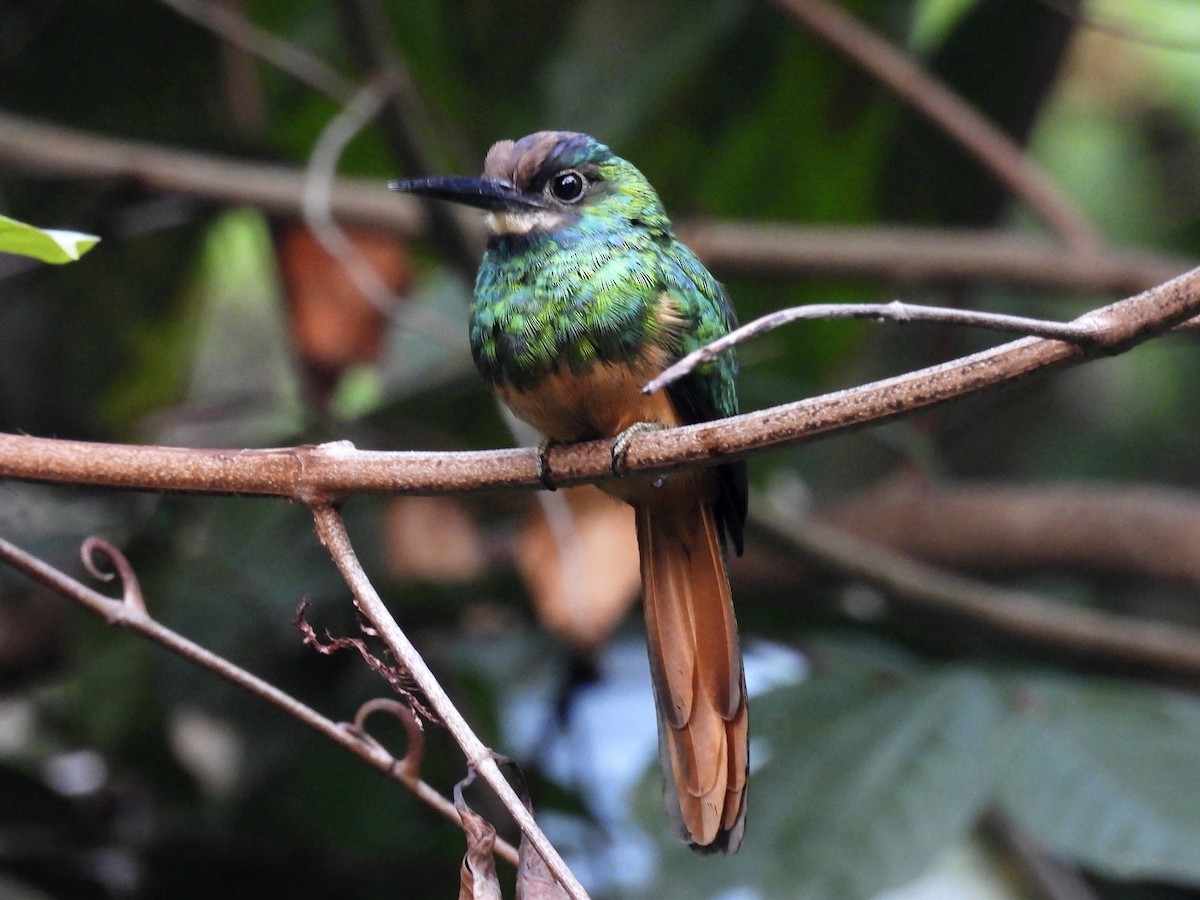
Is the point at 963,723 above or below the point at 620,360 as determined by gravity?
below

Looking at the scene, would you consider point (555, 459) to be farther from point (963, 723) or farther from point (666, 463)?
point (963, 723)

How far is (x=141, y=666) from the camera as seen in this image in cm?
236

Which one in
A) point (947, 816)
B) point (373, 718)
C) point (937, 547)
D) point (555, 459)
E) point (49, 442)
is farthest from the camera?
point (937, 547)

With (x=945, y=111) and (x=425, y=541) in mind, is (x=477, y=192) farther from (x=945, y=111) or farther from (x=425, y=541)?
(x=945, y=111)

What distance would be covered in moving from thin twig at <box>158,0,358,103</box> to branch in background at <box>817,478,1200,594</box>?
4.46 ft

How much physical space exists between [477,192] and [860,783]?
108cm

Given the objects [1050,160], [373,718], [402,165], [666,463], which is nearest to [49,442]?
[666,463]

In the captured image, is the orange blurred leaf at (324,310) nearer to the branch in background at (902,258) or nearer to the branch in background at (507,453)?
the branch in background at (902,258)

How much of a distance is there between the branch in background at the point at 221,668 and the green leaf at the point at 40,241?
23cm

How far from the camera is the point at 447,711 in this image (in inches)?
37.9

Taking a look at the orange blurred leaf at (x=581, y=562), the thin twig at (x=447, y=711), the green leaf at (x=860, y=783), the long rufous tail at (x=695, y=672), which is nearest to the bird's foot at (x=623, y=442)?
the long rufous tail at (x=695, y=672)

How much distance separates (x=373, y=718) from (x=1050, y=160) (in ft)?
7.68

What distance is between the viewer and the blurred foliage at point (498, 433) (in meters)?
2.22

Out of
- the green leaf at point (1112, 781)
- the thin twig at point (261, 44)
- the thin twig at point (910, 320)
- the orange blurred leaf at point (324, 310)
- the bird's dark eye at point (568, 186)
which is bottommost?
the green leaf at point (1112, 781)
